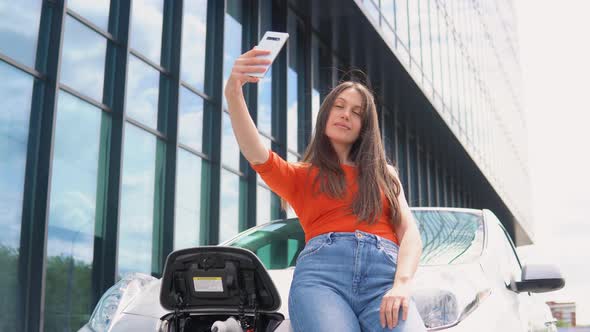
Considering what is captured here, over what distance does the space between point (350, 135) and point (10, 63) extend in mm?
6325

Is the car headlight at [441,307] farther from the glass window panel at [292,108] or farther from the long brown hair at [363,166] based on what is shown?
the glass window panel at [292,108]

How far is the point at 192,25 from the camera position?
40.7 feet

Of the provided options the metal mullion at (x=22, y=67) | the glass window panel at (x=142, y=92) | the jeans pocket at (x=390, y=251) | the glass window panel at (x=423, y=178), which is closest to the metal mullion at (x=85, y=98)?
the metal mullion at (x=22, y=67)

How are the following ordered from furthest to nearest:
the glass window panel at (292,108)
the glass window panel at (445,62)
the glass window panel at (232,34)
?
the glass window panel at (445,62) < the glass window panel at (292,108) < the glass window panel at (232,34)

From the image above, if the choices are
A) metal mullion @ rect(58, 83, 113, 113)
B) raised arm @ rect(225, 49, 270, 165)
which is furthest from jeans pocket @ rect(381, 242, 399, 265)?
metal mullion @ rect(58, 83, 113, 113)

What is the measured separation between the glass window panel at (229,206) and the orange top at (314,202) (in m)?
9.55

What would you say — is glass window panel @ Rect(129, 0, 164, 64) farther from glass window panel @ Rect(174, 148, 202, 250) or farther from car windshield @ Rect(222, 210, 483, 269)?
car windshield @ Rect(222, 210, 483, 269)

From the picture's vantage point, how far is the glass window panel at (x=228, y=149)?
1273 cm

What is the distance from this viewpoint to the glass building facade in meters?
8.27

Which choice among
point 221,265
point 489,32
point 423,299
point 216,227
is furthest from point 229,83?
point 489,32

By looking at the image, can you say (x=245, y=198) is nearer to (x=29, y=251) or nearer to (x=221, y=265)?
(x=29, y=251)

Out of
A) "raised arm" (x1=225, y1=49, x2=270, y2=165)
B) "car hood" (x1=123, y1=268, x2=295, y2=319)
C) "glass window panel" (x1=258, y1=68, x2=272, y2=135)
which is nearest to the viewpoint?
"raised arm" (x1=225, y1=49, x2=270, y2=165)

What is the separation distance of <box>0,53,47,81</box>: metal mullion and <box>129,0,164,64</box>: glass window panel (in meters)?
2.06

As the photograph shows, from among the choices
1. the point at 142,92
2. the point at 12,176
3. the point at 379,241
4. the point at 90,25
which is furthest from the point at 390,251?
the point at 142,92
